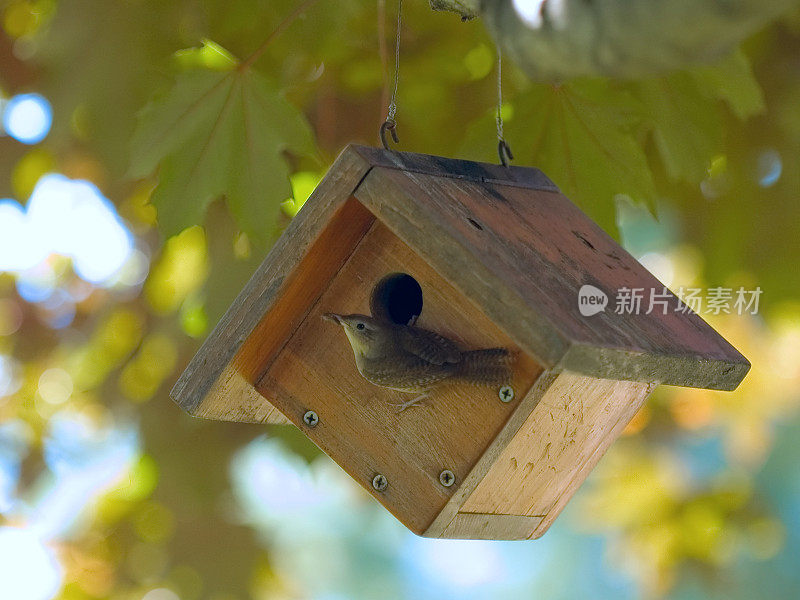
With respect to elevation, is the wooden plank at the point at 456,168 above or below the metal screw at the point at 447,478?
above

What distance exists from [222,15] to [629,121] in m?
Answer: 0.75

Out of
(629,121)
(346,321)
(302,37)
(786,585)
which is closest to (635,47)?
(346,321)

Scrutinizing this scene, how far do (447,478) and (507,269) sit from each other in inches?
12.0

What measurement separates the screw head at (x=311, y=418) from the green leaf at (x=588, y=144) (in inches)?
23.6

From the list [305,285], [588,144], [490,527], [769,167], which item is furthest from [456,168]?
[769,167]

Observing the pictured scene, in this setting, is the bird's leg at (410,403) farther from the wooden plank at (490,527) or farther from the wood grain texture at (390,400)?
the wooden plank at (490,527)

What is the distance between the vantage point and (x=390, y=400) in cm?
134

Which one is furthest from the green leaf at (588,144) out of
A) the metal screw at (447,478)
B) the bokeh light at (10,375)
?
the bokeh light at (10,375)

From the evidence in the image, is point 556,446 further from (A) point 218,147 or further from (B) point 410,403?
(A) point 218,147

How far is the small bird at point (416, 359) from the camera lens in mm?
1227

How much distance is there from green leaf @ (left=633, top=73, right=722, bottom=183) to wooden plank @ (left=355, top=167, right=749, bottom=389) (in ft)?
1.16

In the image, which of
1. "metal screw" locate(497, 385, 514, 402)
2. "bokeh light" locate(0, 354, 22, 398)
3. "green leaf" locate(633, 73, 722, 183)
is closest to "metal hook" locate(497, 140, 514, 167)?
"green leaf" locate(633, 73, 722, 183)

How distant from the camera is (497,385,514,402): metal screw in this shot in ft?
4.02

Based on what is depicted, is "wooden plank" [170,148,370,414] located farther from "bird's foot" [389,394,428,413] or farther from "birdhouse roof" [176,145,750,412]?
"bird's foot" [389,394,428,413]
